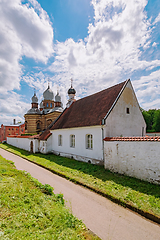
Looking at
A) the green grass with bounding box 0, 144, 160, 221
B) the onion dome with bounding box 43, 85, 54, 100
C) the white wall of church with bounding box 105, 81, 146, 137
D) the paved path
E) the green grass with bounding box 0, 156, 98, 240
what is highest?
the onion dome with bounding box 43, 85, 54, 100

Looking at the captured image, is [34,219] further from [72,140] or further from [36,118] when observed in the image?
[36,118]

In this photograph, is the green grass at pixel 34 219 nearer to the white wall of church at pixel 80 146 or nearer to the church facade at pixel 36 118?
the white wall of church at pixel 80 146

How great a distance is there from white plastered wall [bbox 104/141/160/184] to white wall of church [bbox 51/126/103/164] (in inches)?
67.9

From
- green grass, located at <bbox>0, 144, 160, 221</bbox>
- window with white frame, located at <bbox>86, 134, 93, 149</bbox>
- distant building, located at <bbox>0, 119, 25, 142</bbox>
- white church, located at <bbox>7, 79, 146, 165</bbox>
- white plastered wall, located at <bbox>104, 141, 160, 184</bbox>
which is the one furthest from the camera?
distant building, located at <bbox>0, 119, 25, 142</bbox>

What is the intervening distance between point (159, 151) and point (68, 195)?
522 cm

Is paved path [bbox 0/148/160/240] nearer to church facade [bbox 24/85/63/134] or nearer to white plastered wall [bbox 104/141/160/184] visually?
white plastered wall [bbox 104/141/160/184]

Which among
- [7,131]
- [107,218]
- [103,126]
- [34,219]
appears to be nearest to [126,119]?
[103,126]

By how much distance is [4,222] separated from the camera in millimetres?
3602

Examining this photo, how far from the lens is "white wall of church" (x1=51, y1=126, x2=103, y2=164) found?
11.3 meters

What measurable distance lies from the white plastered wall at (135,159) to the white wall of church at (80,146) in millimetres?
1723

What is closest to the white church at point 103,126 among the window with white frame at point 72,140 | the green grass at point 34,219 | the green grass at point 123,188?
the window with white frame at point 72,140

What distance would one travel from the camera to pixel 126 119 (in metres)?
12.6

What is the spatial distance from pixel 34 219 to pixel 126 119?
10.9 metres

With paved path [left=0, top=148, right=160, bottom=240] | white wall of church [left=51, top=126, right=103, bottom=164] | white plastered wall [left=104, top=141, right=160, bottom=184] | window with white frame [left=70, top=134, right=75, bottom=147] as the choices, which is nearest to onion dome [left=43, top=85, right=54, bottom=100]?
white wall of church [left=51, top=126, right=103, bottom=164]
